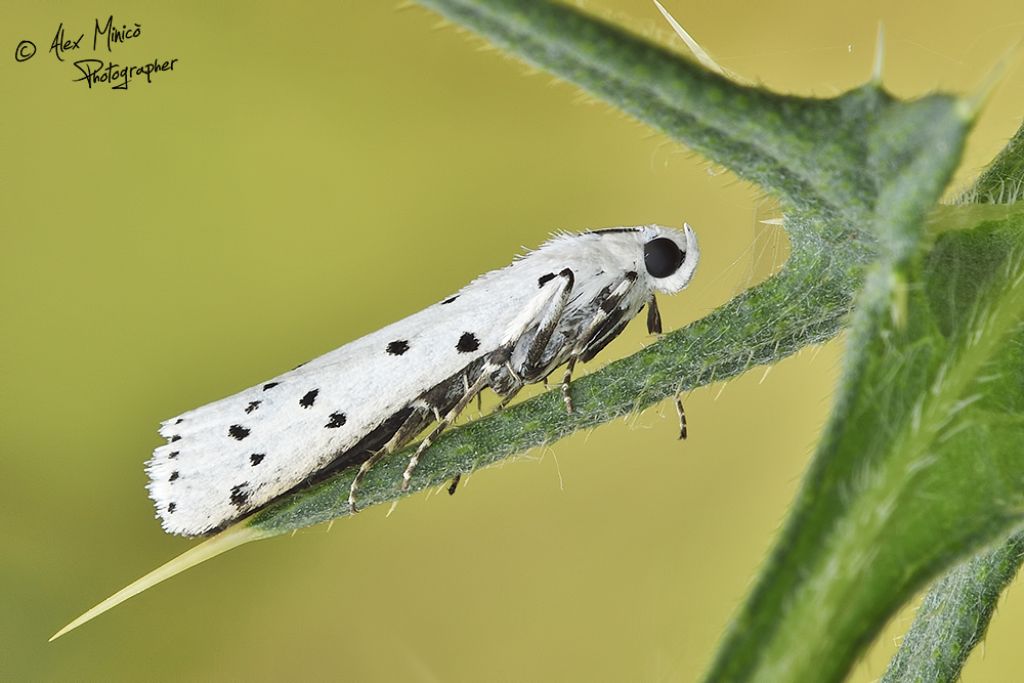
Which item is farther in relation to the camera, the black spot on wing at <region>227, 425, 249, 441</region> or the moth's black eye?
the moth's black eye

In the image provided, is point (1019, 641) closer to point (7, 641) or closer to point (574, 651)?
point (574, 651)

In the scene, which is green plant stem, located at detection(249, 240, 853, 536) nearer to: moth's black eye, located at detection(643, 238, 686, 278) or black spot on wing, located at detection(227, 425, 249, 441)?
black spot on wing, located at detection(227, 425, 249, 441)

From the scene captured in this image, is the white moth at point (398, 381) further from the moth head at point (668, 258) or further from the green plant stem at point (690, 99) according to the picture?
the green plant stem at point (690, 99)

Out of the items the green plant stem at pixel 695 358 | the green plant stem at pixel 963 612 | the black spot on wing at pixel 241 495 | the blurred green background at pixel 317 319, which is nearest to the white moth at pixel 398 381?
the black spot on wing at pixel 241 495

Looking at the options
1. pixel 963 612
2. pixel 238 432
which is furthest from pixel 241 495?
pixel 963 612

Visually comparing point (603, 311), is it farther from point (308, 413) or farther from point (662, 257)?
point (308, 413)

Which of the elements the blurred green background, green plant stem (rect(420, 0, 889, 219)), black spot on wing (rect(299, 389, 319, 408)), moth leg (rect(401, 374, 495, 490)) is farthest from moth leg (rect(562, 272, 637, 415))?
the blurred green background

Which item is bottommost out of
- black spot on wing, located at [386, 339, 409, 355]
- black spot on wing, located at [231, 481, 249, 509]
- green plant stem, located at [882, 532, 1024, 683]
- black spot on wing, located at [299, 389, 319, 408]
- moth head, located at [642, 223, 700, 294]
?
green plant stem, located at [882, 532, 1024, 683]
